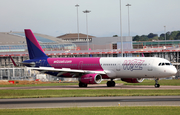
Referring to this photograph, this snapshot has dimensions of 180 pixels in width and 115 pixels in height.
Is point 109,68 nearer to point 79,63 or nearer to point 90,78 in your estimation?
point 90,78

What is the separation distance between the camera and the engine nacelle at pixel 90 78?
138 ft

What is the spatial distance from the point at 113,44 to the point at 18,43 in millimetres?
31937

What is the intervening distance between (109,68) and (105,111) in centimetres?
2414

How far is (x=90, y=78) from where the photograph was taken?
42.4 meters

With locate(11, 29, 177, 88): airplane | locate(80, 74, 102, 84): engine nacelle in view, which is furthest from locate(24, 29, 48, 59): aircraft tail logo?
locate(80, 74, 102, 84): engine nacelle

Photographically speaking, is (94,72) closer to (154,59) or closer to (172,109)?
(154,59)

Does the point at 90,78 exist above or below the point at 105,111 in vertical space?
above

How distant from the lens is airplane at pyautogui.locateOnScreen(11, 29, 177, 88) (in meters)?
39.8

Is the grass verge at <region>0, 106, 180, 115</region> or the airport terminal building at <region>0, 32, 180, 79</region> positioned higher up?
the airport terminal building at <region>0, 32, 180, 79</region>

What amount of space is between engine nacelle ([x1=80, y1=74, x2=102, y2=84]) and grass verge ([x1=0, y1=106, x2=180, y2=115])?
2118cm

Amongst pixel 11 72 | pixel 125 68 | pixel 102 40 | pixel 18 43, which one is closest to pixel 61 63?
pixel 125 68

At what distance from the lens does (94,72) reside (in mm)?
43719

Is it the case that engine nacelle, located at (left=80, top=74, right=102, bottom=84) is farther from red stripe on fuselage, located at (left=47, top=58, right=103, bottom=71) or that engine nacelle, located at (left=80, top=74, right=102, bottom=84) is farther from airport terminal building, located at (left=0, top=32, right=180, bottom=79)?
airport terminal building, located at (left=0, top=32, right=180, bottom=79)

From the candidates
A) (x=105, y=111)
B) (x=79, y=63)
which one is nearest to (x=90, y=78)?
(x=79, y=63)
